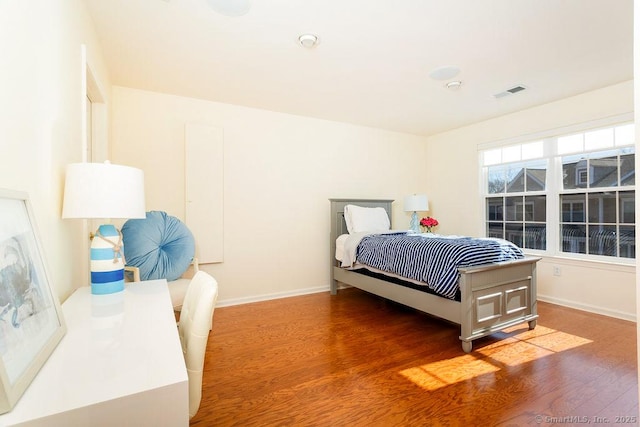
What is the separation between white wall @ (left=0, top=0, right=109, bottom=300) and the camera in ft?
3.29

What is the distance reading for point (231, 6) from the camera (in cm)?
199

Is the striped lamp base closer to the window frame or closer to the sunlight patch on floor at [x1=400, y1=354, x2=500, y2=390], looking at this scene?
the sunlight patch on floor at [x1=400, y1=354, x2=500, y2=390]

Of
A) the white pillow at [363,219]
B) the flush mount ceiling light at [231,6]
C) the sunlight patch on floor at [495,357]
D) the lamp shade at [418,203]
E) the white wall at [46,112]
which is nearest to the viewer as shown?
the white wall at [46,112]

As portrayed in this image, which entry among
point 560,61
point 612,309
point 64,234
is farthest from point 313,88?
point 612,309

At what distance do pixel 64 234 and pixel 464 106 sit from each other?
159 inches

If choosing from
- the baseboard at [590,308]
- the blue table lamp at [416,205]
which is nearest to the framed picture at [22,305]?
the blue table lamp at [416,205]

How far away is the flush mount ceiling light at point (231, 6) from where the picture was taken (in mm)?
1947

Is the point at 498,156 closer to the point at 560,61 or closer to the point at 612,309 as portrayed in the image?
the point at 560,61

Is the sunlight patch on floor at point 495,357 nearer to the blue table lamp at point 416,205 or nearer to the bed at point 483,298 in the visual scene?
the bed at point 483,298

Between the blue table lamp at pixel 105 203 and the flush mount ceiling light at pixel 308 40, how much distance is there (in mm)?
1551

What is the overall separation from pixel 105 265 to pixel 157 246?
1.25 meters

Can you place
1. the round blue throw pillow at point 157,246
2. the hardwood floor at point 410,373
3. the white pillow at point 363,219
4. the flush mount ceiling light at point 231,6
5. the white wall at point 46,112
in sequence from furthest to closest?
1. the white pillow at point 363,219
2. the round blue throw pillow at point 157,246
3. the flush mount ceiling light at point 231,6
4. the hardwood floor at point 410,373
5. the white wall at point 46,112

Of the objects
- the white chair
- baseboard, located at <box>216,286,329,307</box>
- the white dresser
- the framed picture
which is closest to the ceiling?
the framed picture

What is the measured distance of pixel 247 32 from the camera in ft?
7.46
